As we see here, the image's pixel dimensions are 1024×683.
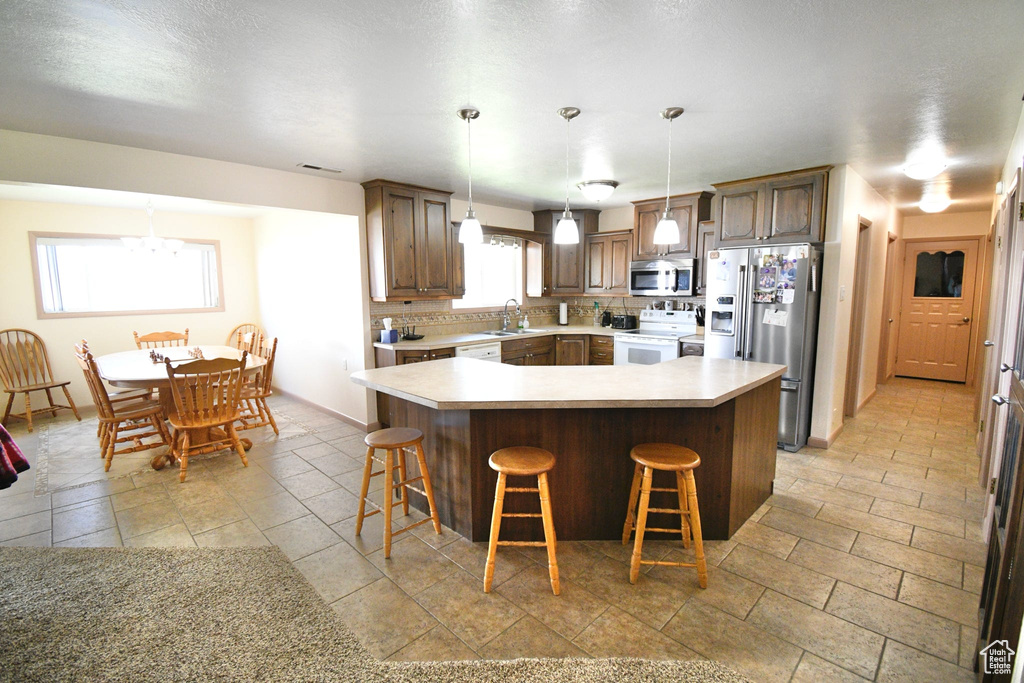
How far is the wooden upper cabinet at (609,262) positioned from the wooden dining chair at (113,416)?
4.87 meters

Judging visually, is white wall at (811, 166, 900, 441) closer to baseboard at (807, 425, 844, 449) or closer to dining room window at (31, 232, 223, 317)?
baseboard at (807, 425, 844, 449)

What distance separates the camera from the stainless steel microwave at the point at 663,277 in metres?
5.23

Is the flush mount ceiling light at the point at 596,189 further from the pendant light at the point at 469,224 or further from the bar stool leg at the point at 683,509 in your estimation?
the bar stool leg at the point at 683,509

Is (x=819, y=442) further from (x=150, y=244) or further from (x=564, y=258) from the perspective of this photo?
(x=150, y=244)

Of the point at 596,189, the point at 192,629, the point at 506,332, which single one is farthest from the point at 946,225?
the point at 192,629

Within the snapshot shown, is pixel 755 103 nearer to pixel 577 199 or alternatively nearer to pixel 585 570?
pixel 585 570

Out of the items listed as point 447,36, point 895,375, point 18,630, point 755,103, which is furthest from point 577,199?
point 895,375

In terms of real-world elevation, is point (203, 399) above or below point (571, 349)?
below

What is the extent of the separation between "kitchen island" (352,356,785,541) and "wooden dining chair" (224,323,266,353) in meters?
3.46

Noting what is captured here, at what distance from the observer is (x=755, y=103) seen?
2531mm

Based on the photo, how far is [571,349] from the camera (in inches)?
236

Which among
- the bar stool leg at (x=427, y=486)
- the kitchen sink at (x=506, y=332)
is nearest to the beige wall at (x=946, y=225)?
the kitchen sink at (x=506, y=332)

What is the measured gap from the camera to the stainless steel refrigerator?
3908 mm

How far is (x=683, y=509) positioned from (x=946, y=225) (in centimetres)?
698
